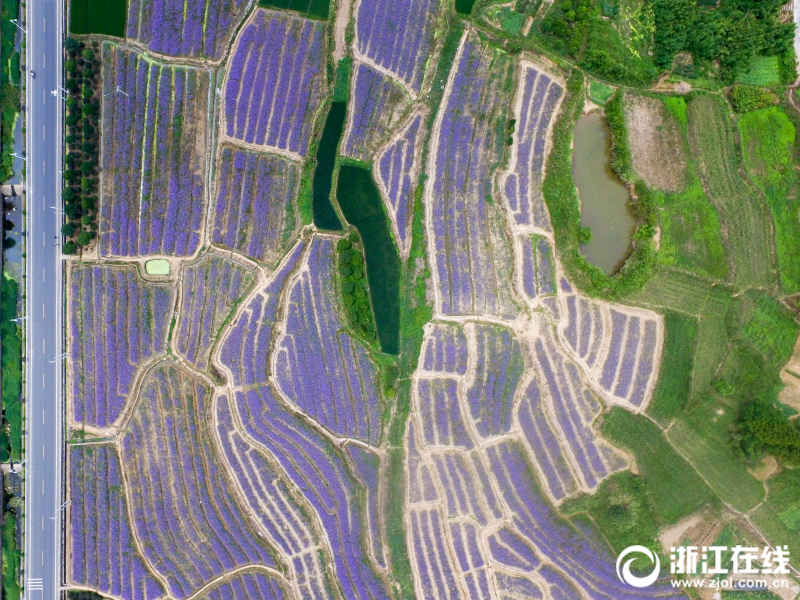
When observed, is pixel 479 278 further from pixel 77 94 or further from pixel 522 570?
pixel 77 94

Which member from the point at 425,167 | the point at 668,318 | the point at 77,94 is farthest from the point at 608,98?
the point at 77,94

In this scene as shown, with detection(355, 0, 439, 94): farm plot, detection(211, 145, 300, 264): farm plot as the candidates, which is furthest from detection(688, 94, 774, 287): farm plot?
detection(211, 145, 300, 264): farm plot

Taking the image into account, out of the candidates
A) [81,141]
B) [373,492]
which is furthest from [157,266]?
[373,492]

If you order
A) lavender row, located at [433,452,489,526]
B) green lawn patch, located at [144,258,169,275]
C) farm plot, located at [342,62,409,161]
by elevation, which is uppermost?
farm plot, located at [342,62,409,161]

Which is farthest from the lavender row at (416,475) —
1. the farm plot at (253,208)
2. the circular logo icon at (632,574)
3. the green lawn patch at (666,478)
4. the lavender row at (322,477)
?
the farm plot at (253,208)

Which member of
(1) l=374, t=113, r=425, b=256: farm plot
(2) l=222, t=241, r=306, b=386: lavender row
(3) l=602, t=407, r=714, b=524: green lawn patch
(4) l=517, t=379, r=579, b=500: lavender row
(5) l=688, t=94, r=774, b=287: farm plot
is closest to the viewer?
(3) l=602, t=407, r=714, b=524: green lawn patch

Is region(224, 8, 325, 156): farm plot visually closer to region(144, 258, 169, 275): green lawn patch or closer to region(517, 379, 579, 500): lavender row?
region(144, 258, 169, 275): green lawn patch
